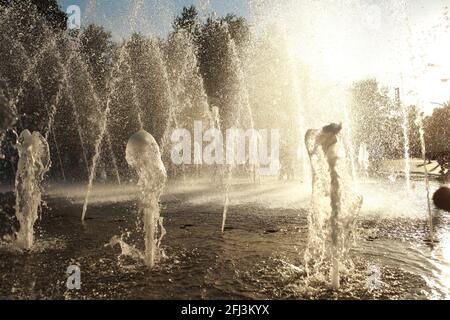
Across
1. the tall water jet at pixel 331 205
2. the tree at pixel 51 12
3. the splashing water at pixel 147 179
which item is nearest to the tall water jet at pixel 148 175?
the splashing water at pixel 147 179

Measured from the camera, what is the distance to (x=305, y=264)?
5777 millimetres

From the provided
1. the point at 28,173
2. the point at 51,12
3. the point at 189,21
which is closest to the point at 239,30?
the point at 189,21

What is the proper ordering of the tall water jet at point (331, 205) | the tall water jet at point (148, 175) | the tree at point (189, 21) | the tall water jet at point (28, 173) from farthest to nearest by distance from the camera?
the tree at point (189, 21)
the tall water jet at point (28, 173)
the tall water jet at point (148, 175)
the tall water jet at point (331, 205)

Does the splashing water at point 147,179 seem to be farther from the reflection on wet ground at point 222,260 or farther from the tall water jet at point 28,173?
the tall water jet at point 28,173

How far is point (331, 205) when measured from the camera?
17.3 feet

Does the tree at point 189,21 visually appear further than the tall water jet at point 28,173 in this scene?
Yes

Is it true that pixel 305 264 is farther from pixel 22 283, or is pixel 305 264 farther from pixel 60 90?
pixel 60 90

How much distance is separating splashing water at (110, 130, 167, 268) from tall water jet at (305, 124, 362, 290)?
2.37m

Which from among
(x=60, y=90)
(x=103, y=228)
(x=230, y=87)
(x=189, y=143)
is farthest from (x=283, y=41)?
(x=103, y=228)

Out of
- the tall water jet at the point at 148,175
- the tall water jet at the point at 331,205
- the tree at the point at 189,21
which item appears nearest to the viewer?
the tall water jet at the point at 331,205

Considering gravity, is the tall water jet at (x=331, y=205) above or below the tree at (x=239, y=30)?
below

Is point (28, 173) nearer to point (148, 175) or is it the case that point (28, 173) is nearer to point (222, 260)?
point (148, 175)

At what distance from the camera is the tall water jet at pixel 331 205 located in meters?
5.24
